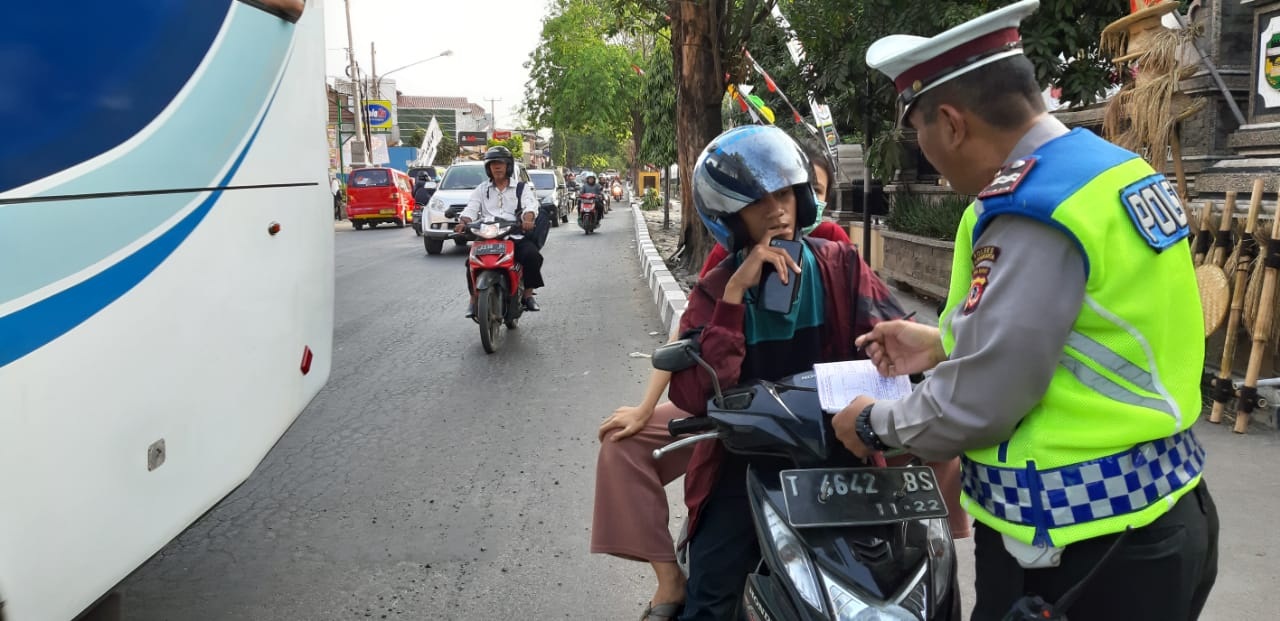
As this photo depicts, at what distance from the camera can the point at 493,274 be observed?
7.60 m

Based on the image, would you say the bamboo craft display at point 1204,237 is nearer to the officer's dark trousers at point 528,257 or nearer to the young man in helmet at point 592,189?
the officer's dark trousers at point 528,257

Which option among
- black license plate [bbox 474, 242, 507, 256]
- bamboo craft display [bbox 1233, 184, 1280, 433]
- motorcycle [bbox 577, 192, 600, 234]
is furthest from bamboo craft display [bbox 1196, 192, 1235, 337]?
motorcycle [bbox 577, 192, 600, 234]

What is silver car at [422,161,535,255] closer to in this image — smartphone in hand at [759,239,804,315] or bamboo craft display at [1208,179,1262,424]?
bamboo craft display at [1208,179,1262,424]

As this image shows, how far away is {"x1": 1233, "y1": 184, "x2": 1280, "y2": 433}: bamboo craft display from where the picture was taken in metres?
4.65

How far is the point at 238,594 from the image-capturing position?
3283mm

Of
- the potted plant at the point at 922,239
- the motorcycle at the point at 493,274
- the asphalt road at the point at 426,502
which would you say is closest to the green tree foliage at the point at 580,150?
the potted plant at the point at 922,239

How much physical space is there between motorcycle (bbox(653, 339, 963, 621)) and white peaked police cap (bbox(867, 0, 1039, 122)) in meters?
0.63

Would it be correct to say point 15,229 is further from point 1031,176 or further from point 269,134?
point 1031,176

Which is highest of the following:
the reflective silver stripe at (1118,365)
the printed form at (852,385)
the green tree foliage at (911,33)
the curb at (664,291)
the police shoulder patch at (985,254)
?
the green tree foliage at (911,33)

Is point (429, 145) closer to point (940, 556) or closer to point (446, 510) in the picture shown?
point (446, 510)

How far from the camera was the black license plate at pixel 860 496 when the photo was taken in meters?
1.68

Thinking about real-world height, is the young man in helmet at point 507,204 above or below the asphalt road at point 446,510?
above

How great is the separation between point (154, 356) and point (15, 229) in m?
0.49

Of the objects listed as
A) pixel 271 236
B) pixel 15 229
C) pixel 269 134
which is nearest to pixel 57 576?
pixel 15 229
